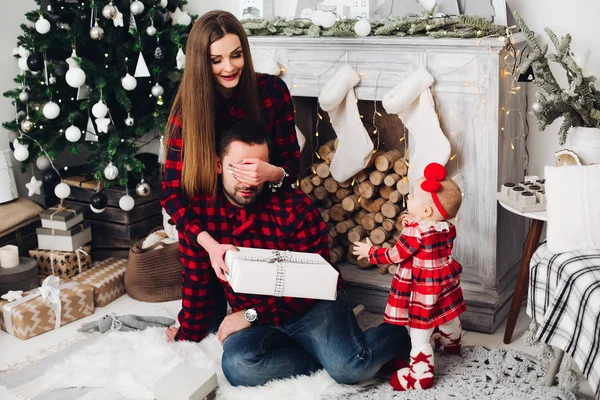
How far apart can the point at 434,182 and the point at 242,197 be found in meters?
0.64

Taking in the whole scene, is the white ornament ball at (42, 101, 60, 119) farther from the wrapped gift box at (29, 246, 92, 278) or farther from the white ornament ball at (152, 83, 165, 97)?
the wrapped gift box at (29, 246, 92, 278)

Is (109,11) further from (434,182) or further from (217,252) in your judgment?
(434,182)

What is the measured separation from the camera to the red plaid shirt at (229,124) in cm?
247

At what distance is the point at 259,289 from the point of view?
7.30 feet

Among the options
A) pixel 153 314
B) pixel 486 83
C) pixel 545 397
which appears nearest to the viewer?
pixel 545 397

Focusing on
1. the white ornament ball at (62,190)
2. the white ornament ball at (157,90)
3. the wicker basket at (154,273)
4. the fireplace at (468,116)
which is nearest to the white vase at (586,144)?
the fireplace at (468,116)

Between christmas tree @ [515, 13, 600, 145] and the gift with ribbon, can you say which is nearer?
christmas tree @ [515, 13, 600, 145]

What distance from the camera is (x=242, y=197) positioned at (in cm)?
243

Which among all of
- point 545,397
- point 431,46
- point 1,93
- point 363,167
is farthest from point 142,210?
point 545,397

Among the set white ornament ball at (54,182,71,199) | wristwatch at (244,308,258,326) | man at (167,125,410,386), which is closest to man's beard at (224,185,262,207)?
man at (167,125,410,386)

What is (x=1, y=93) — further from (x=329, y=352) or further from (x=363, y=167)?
(x=329, y=352)

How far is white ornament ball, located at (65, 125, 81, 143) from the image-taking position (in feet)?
10.0

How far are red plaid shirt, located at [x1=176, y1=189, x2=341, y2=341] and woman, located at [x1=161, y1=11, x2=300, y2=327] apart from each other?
0.15 ft

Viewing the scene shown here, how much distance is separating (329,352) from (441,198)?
23.2 inches
